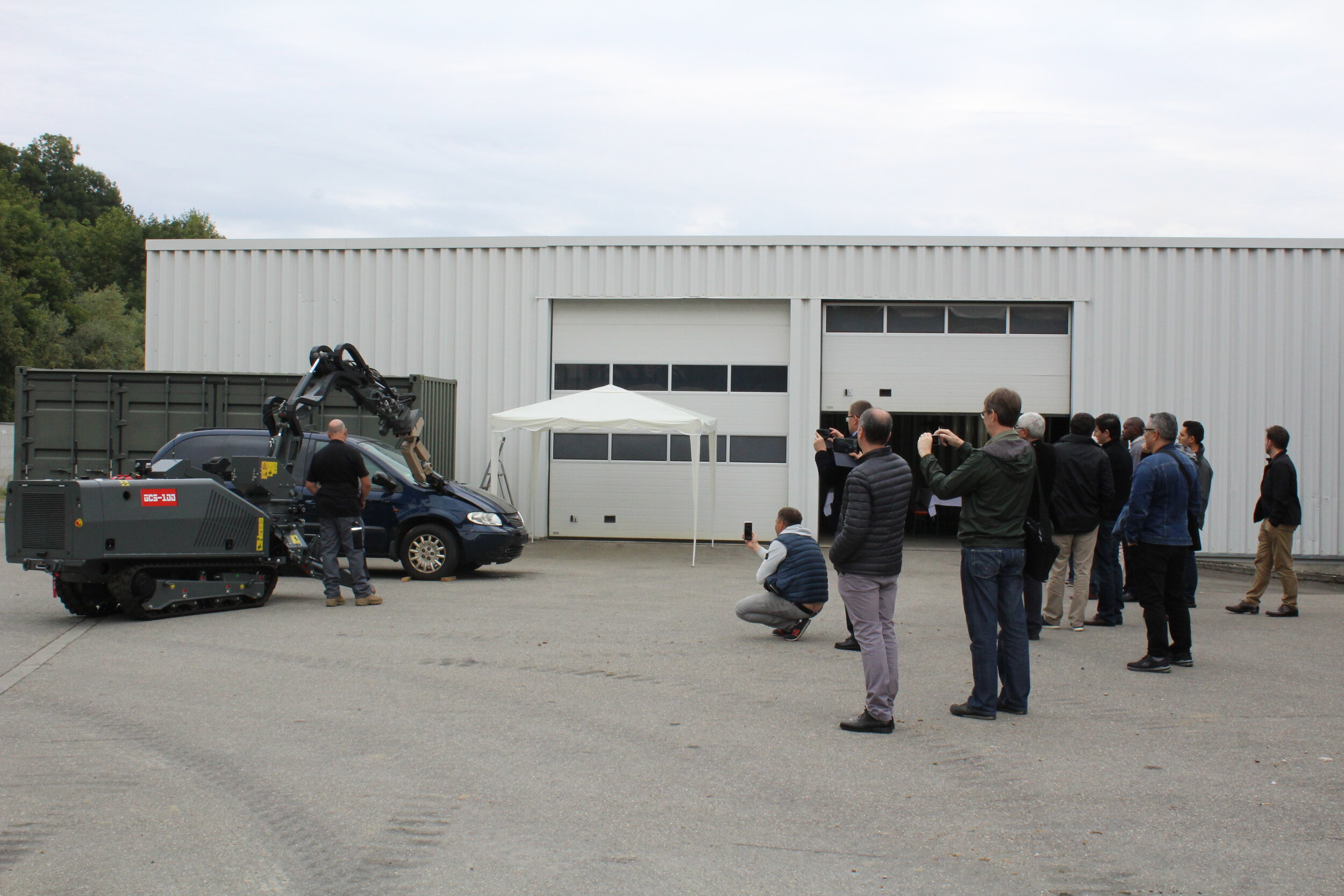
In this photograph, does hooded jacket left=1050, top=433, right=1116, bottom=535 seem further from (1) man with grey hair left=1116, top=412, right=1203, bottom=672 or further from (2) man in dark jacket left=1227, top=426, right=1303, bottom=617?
(2) man in dark jacket left=1227, top=426, right=1303, bottom=617

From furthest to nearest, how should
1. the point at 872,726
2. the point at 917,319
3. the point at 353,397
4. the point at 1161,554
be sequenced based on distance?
the point at 917,319, the point at 353,397, the point at 1161,554, the point at 872,726

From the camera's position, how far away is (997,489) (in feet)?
20.0

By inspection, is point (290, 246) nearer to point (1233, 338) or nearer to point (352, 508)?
point (352, 508)

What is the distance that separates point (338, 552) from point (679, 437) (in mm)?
9260

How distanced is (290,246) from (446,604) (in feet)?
36.4

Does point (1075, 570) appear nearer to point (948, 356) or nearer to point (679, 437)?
point (948, 356)

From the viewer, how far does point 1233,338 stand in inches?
724

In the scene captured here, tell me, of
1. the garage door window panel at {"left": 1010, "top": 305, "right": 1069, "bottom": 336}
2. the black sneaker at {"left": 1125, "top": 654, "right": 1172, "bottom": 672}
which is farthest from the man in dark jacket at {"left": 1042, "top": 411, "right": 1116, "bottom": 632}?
the garage door window panel at {"left": 1010, "top": 305, "right": 1069, "bottom": 336}

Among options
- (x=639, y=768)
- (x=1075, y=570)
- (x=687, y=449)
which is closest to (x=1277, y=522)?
(x=1075, y=570)

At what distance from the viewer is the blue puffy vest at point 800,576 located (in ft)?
28.3

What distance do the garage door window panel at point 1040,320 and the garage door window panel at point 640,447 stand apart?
627 centimetres

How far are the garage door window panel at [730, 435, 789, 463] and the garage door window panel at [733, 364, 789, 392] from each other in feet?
2.67

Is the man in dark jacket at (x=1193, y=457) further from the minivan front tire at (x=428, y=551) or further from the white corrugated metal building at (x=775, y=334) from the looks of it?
the white corrugated metal building at (x=775, y=334)

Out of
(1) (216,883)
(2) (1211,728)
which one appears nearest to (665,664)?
(2) (1211,728)
